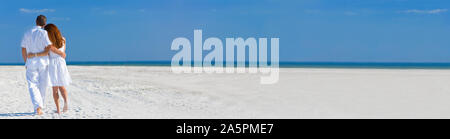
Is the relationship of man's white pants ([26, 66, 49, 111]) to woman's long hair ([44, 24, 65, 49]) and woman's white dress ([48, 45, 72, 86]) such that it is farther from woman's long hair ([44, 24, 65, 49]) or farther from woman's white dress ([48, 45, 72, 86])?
woman's long hair ([44, 24, 65, 49])

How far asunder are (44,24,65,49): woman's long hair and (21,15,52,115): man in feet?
0.32

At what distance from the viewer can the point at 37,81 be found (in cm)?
559

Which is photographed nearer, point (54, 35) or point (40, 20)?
point (40, 20)

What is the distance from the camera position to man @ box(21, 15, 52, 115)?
5.39 metres

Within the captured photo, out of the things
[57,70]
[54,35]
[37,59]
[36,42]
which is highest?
[54,35]

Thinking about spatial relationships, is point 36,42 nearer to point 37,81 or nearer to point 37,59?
point 37,59

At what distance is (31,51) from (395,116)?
18.8ft

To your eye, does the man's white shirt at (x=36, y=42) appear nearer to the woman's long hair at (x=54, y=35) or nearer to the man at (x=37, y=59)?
the man at (x=37, y=59)

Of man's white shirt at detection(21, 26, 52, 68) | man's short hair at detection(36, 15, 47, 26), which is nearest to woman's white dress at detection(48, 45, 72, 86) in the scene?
man's white shirt at detection(21, 26, 52, 68)

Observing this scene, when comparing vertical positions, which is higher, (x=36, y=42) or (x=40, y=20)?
(x=40, y=20)

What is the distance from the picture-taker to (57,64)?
18.5 ft

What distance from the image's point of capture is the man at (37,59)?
5.39m

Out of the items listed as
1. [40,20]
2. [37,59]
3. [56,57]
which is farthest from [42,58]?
[40,20]

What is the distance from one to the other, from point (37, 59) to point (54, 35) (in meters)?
0.41
